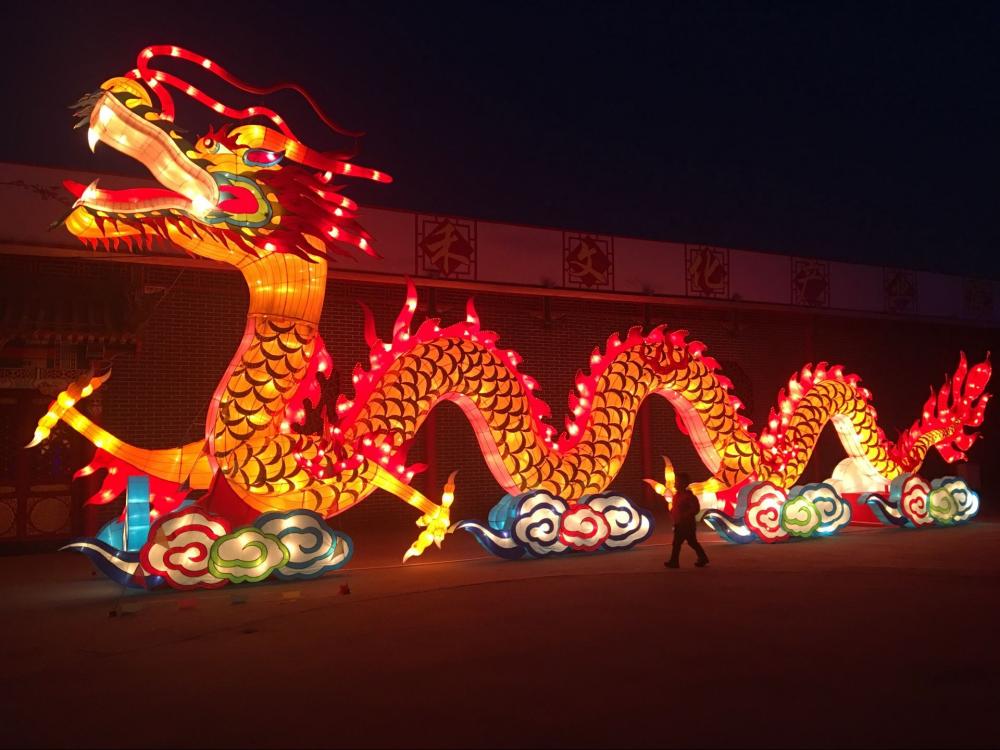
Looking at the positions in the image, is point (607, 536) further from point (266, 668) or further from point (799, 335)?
point (799, 335)

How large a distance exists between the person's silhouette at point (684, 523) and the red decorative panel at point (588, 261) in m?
4.88

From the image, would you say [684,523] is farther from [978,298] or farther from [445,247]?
[978,298]

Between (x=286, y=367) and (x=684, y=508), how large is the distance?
3904 mm

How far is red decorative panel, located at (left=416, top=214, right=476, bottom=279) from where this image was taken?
11.5 m

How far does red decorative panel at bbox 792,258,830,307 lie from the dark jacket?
281 inches

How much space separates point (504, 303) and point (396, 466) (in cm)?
582

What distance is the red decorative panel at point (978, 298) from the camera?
643 inches

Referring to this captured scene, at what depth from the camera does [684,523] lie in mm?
8289

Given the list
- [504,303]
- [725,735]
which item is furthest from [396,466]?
[504,303]

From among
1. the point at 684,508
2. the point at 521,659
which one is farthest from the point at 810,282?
the point at 521,659

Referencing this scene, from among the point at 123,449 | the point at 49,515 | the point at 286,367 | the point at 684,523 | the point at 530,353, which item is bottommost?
the point at 49,515

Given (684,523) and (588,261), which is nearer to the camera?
(684,523)

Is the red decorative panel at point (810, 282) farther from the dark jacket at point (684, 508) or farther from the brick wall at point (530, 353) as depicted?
the dark jacket at point (684, 508)

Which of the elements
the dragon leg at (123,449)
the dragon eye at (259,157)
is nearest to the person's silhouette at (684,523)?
the dragon leg at (123,449)
